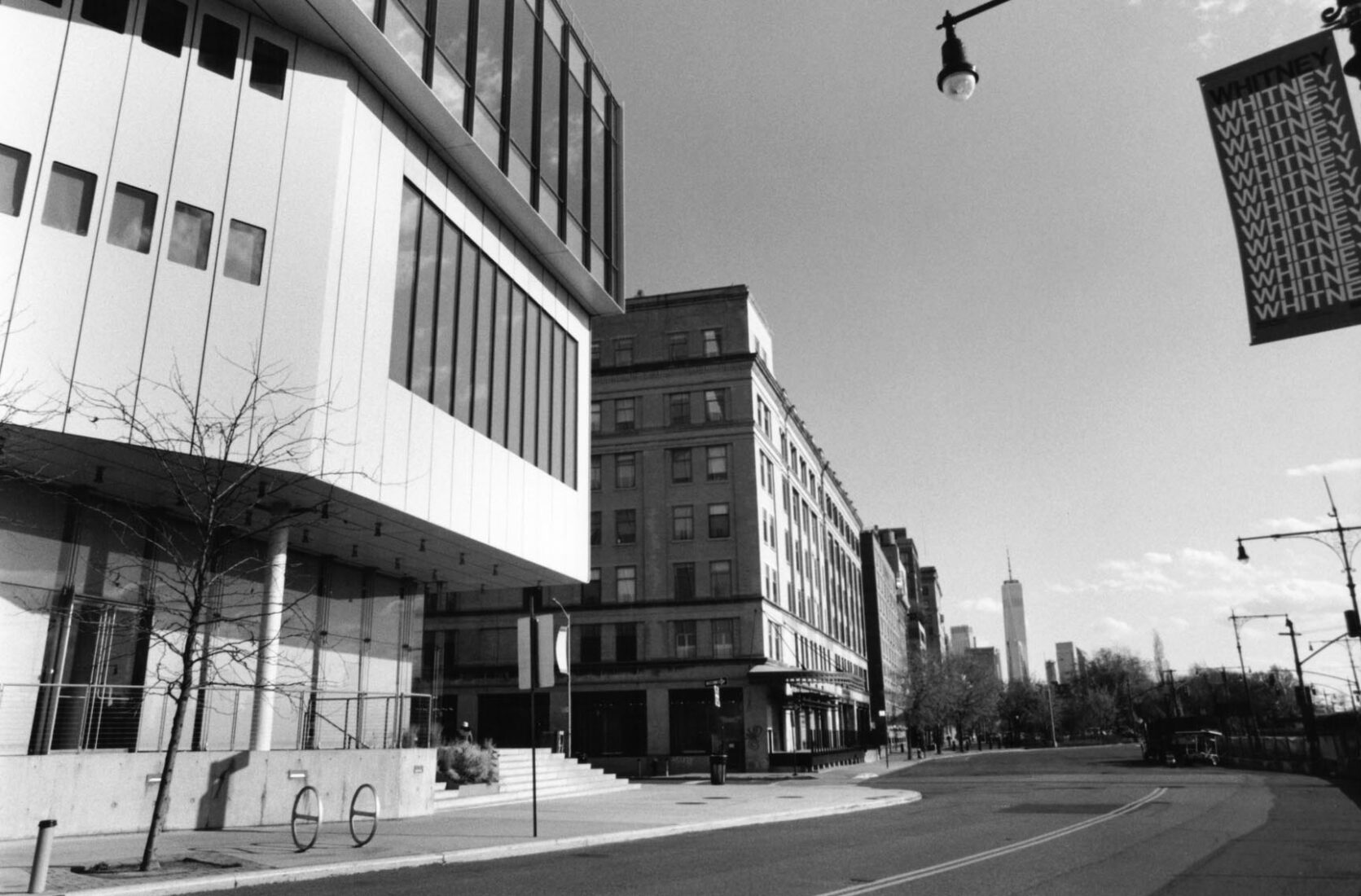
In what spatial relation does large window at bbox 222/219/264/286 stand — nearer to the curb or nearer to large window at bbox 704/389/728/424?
the curb

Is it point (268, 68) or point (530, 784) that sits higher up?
point (268, 68)

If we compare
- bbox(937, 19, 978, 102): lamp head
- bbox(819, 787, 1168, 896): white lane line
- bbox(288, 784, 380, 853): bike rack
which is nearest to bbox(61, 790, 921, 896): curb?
bbox(288, 784, 380, 853): bike rack

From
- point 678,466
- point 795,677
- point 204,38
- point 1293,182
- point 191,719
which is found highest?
point 678,466

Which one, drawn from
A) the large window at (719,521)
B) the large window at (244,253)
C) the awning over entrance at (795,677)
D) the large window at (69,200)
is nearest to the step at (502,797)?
the large window at (244,253)

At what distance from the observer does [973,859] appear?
13.1 meters

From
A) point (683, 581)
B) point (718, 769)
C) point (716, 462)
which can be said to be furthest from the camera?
point (716, 462)

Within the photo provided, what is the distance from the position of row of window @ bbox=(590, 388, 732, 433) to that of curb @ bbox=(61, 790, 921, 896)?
3551 cm

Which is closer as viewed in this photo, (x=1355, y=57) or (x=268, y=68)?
(x=1355, y=57)

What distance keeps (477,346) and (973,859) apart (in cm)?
1764

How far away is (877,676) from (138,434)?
87705mm

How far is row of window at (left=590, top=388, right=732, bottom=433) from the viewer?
182ft

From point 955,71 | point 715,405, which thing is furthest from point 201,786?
point 715,405

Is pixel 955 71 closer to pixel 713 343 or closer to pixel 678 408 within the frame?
pixel 678 408

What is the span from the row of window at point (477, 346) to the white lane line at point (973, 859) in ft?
49.4
